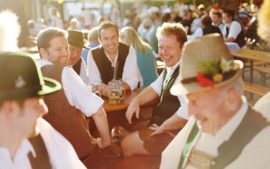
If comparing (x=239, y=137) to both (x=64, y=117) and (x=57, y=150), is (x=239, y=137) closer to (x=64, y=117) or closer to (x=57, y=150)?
(x=57, y=150)

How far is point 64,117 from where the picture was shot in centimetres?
191

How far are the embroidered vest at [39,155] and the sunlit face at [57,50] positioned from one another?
1158 millimetres

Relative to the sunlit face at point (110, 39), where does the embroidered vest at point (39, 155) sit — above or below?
below

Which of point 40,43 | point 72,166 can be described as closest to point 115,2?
point 40,43

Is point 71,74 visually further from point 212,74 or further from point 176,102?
point 212,74

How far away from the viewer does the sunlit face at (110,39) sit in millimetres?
3312

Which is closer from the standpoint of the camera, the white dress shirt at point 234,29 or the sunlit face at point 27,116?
the sunlit face at point 27,116

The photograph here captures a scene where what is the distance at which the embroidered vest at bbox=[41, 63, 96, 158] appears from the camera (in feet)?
6.10

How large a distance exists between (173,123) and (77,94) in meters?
0.84

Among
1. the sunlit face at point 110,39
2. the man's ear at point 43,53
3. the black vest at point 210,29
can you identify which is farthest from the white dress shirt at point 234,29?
the man's ear at point 43,53

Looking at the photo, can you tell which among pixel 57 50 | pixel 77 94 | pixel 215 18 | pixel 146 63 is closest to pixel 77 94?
pixel 77 94

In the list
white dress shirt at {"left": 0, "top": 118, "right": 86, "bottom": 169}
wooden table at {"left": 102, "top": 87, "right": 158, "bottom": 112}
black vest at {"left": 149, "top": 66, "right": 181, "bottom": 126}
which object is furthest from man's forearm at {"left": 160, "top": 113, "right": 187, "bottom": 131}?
white dress shirt at {"left": 0, "top": 118, "right": 86, "bottom": 169}

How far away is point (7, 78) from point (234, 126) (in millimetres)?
996

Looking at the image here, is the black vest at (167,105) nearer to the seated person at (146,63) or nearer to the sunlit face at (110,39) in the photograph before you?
the sunlit face at (110,39)
